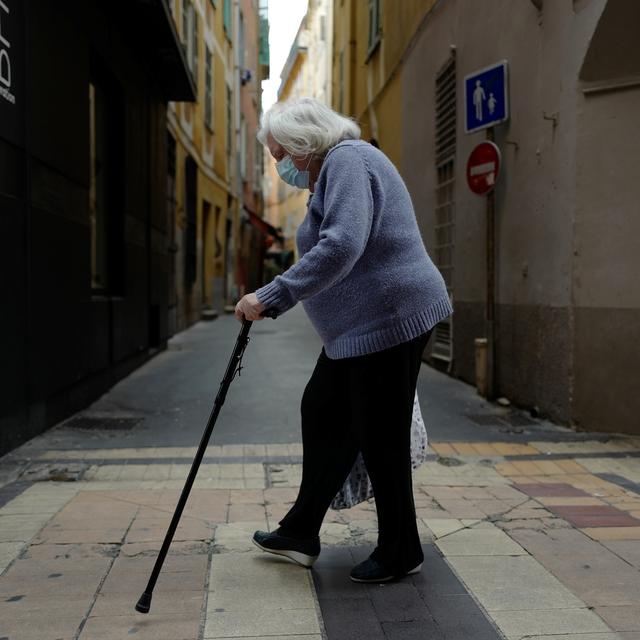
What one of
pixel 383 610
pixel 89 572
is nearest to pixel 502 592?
pixel 383 610

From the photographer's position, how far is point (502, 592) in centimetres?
288

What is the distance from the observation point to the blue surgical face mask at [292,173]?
3.04 meters

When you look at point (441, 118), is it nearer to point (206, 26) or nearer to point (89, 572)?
point (89, 572)

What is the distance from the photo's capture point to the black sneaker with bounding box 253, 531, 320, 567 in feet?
10.2

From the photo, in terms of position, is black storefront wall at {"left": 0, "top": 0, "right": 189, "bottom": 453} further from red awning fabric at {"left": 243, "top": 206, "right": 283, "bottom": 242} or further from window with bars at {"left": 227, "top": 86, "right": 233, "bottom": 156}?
red awning fabric at {"left": 243, "top": 206, "right": 283, "bottom": 242}

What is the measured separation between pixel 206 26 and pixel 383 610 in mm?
16225

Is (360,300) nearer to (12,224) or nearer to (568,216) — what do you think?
(12,224)

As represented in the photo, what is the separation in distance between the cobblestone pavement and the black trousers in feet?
0.57

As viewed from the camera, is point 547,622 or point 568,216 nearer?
point 547,622

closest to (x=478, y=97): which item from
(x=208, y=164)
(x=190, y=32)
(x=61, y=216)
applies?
(x=61, y=216)

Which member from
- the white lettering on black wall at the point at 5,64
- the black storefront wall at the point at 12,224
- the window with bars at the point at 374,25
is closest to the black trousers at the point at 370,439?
the black storefront wall at the point at 12,224

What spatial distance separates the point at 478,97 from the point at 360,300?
521 cm

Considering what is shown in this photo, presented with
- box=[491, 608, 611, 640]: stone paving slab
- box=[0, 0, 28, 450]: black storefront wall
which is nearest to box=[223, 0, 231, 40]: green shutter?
box=[0, 0, 28, 450]: black storefront wall

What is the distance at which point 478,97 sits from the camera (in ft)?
24.4
